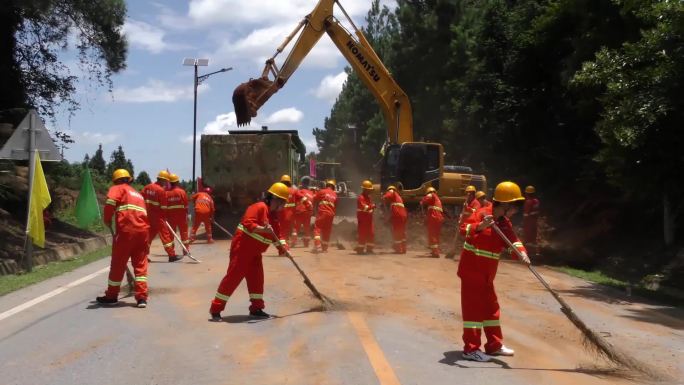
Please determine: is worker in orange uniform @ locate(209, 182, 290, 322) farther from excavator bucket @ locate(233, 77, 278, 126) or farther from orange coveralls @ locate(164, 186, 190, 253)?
excavator bucket @ locate(233, 77, 278, 126)

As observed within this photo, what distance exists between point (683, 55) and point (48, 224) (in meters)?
17.3

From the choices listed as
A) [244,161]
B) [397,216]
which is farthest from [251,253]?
[244,161]

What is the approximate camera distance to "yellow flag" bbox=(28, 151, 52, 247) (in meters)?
13.0

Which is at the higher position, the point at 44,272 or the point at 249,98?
the point at 249,98

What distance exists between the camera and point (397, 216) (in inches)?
659

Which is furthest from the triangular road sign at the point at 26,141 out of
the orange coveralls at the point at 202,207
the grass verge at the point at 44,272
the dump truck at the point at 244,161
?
the dump truck at the point at 244,161

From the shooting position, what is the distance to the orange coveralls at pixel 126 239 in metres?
9.24

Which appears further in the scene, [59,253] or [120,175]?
[59,253]

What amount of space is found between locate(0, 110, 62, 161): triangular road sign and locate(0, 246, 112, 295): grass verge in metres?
2.27

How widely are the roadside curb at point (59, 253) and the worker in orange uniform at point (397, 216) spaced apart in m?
7.93

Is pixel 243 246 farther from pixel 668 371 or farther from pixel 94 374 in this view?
pixel 668 371

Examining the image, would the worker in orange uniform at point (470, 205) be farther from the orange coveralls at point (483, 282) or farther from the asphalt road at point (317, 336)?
the orange coveralls at point (483, 282)

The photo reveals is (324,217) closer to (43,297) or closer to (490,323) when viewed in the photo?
(43,297)

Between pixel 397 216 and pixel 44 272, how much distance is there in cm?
795
